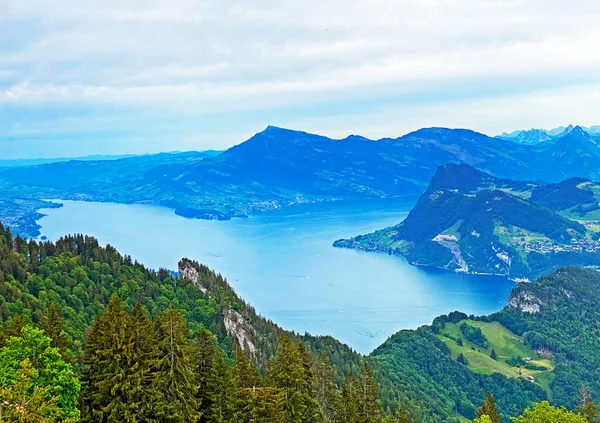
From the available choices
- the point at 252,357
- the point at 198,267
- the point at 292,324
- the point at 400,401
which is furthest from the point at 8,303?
the point at 292,324

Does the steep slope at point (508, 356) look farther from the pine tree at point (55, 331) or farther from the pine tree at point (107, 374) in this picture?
the pine tree at point (107, 374)

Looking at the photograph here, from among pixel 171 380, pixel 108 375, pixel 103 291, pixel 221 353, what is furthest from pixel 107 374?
pixel 103 291

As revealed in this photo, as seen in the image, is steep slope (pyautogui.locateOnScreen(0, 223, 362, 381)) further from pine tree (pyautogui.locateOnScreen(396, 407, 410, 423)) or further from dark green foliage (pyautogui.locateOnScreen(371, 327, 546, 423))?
pine tree (pyautogui.locateOnScreen(396, 407, 410, 423))

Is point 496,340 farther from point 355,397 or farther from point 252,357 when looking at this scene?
point 355,397

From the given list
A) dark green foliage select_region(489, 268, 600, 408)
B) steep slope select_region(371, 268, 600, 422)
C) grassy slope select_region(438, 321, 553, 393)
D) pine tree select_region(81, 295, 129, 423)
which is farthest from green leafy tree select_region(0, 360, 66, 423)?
grassy slope select_region(438, 321, 553, 393)

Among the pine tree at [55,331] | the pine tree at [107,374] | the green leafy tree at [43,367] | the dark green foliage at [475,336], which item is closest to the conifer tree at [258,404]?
the pine tree at [107,374]

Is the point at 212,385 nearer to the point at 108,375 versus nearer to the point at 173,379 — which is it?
the point at 173,379
